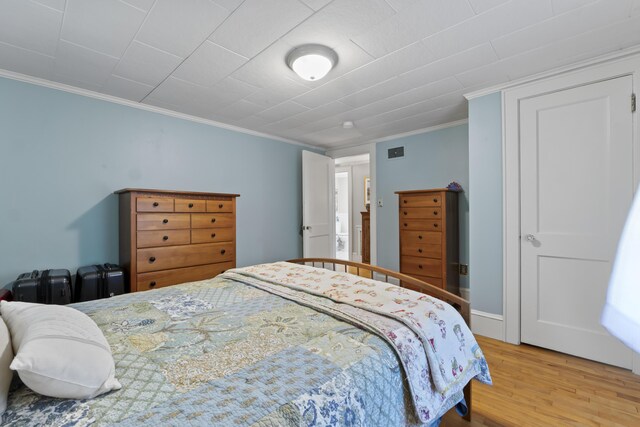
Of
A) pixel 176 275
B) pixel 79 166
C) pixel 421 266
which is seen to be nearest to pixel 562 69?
pixel 421 266

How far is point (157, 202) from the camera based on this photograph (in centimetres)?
261

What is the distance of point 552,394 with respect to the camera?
1850 millimetres

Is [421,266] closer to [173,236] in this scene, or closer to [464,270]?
[464,270]

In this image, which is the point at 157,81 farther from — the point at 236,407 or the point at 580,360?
the point at 580,360

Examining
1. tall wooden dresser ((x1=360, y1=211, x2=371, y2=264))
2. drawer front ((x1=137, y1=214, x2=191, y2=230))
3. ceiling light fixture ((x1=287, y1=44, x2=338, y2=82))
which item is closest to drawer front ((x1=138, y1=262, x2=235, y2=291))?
drawer front ((x1=137, y1=214, x2=191, y2=230))

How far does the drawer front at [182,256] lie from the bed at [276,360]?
1006mm

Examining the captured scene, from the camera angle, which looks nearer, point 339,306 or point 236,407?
point 236,407

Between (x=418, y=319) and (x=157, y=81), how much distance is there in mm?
2735

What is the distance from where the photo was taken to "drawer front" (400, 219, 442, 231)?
10.8ft

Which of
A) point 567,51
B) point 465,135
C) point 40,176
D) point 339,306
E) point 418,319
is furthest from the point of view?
point 465,135

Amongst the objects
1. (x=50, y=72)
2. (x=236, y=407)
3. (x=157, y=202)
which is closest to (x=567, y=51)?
(x=236, y=407)

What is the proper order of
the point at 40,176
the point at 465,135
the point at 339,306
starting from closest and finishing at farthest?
the point at 339,306 → the point at 40,176 → the point at 465,135

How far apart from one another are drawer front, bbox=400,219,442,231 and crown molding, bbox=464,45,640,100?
135cm

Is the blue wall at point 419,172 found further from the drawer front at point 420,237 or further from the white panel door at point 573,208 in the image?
the white panel door at point 573,208
